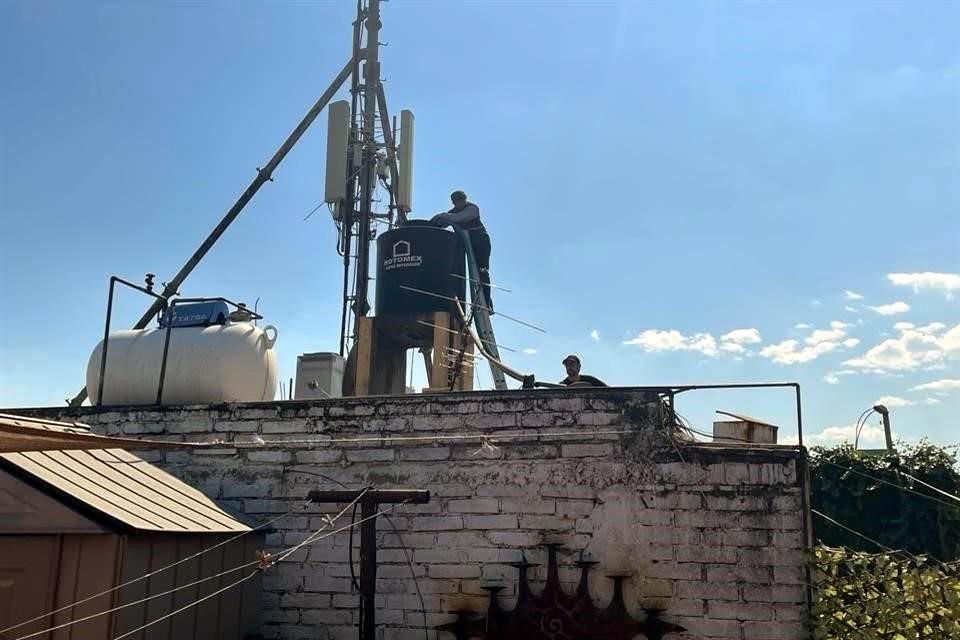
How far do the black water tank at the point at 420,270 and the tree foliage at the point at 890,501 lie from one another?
598cm

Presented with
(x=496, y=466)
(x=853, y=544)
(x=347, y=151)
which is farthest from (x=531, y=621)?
(x=347, y=151)

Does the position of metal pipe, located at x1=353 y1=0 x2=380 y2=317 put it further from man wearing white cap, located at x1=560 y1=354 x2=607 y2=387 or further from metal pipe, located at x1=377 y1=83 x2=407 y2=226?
man wearing white cap, located at x1=560 y1=354 x2=607 y2=387

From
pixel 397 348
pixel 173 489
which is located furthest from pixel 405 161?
pixel 173 489

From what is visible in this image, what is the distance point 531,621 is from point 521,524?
75 centimetres

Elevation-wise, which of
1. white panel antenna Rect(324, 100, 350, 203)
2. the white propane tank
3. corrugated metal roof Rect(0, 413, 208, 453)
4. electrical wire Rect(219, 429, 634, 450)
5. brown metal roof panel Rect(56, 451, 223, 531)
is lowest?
brown metal roof panel Rect(56, 451, 223, 531)

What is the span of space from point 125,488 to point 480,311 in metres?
5.64

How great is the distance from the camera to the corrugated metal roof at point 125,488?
5805mm

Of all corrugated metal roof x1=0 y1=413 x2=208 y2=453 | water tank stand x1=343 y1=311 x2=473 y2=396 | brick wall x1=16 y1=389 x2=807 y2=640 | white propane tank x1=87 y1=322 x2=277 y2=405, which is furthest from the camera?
water tank stand x1=343 y1=311 x2=473 y2=396

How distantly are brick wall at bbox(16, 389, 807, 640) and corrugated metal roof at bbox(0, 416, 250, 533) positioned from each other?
23.6 inches

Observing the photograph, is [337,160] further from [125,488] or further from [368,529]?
[368,529]

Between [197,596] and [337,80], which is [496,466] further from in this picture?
[337,80]

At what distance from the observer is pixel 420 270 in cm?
1098

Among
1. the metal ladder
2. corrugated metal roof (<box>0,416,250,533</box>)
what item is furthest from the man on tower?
corrugated metal roof (<box>0,416,250,533</box>)

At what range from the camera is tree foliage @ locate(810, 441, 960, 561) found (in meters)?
12.0
